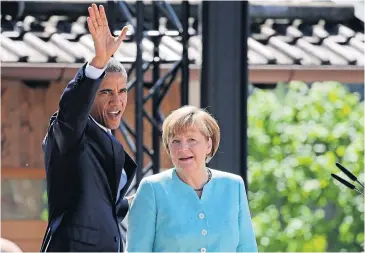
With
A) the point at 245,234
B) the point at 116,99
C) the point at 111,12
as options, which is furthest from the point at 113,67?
the point at 111,12

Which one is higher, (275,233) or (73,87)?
(73,87)

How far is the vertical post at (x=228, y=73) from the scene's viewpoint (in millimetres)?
6348

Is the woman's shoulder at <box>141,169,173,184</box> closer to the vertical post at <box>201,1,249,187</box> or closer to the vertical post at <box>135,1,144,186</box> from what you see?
the vertical post at <box>201,1,249,187</box>

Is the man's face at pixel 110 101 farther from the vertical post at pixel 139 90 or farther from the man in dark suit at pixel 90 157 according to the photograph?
the vertical post at pixel 139 90

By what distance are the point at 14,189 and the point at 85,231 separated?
6.87 meters

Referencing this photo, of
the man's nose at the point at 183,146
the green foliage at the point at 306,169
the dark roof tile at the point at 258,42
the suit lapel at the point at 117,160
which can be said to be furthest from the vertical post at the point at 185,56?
the green foliage at the point at 306,169

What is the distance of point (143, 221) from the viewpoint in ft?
12.4

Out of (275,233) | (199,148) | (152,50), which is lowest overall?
(275,233)

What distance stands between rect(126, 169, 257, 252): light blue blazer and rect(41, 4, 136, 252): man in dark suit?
3.9 inches

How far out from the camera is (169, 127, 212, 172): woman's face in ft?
12.5

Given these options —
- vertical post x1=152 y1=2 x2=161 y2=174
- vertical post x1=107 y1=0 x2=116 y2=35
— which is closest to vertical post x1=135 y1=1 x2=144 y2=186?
vertical post x1=107 y1=0 x2=116 y2=35

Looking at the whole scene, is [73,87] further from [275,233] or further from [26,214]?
[275,233]

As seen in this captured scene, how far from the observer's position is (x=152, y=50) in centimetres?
808

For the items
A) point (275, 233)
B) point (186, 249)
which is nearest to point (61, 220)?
point (186, 249)
